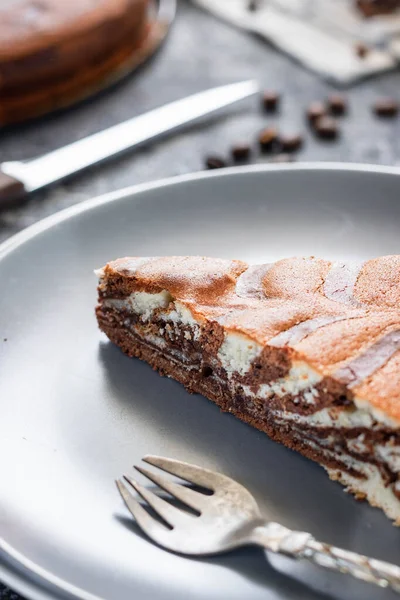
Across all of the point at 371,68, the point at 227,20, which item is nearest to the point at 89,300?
the point at 371,68

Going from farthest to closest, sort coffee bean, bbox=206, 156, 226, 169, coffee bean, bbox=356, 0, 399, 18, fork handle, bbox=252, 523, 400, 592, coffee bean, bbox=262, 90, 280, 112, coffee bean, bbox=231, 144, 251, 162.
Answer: coffee bean, bbox=356, 0, 399, 18 < coffee bean, bbox=262, 90, 280, 112 < coffee bean, bbox=231, 144, 251, 162 < coffee bean, bbox=206, 156, 226, 169 < fork handle, bbox=252, 523, 400, 592

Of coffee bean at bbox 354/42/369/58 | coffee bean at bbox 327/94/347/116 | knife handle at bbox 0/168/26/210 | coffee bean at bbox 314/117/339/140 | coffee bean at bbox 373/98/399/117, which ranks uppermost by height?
coffee bean at bbox 354/42/369/58

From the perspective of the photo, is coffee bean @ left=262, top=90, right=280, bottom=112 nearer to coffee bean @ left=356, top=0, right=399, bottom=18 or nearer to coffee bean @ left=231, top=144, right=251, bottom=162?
coffee bean @ left=231, top=144, right=251, bottom=162

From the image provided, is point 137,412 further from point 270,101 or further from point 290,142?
point 270,101

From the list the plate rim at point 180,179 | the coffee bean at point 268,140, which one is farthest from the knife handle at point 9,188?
the coffee bean at point 268,140

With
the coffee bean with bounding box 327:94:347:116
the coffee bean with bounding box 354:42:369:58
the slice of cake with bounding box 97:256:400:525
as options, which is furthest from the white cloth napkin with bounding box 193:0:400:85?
the slice of cake with bounding box 97:256:400:525
